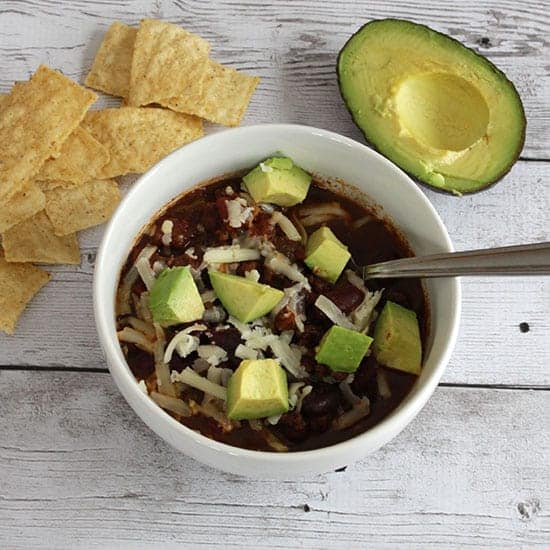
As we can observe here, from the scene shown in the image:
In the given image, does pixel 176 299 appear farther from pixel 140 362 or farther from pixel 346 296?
pixel 346 296


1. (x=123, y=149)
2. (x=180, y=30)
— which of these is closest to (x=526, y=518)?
(x=123, y=149)

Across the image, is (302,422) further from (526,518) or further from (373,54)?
(373,54)

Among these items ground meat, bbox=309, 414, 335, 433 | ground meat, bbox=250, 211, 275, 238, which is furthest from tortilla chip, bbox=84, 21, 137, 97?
ground meat, bbox=309, 414, 335, 433

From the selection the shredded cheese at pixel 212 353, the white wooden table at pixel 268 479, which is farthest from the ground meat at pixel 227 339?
the white wooden table at pixel 268 479

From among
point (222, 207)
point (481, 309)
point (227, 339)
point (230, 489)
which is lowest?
point (230, 489)

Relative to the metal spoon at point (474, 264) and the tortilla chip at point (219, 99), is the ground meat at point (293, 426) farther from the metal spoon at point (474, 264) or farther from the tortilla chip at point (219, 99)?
the tortilla chip at point (219, 99)

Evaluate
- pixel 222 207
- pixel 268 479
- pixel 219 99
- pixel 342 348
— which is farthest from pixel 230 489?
pixel 219 99

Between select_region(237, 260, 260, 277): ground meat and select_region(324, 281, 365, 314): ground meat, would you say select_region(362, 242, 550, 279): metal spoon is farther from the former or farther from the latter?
select_region(237, 260, 260, 277): ground meat
